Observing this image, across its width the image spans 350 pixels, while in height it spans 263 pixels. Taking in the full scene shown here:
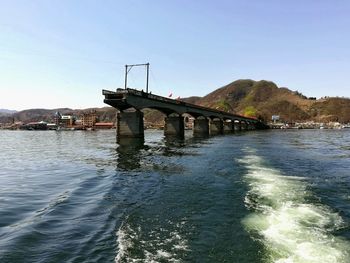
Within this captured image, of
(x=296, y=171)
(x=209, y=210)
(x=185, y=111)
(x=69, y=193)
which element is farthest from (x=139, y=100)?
(x=209, y=210)

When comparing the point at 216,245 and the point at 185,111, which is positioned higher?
the point at 185,111

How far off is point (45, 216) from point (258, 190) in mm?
13455

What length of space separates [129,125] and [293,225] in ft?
235

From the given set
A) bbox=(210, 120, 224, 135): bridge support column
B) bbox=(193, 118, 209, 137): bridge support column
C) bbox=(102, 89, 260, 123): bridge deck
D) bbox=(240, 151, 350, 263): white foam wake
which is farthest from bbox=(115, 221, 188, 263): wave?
bbox=(210, 120, 224, 135): bridge support column

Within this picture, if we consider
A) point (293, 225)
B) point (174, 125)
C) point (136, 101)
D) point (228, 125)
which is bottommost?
point (293, 225)

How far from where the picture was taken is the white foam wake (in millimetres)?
11898

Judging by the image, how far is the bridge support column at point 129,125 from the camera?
83875mm

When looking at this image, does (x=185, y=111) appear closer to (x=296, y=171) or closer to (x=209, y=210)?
(x=296, y=171)

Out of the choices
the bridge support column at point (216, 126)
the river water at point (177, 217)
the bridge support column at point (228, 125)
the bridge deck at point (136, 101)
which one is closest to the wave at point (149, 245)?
the river water at point (177, 217)

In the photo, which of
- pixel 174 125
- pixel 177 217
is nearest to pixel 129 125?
pixel 174 125

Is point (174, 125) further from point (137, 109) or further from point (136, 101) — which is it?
point (136, 101)

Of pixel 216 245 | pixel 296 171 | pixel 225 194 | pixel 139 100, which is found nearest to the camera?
pixel 216 245

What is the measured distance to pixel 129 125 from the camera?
→ 8450cm

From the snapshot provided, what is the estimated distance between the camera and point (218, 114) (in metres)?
152
